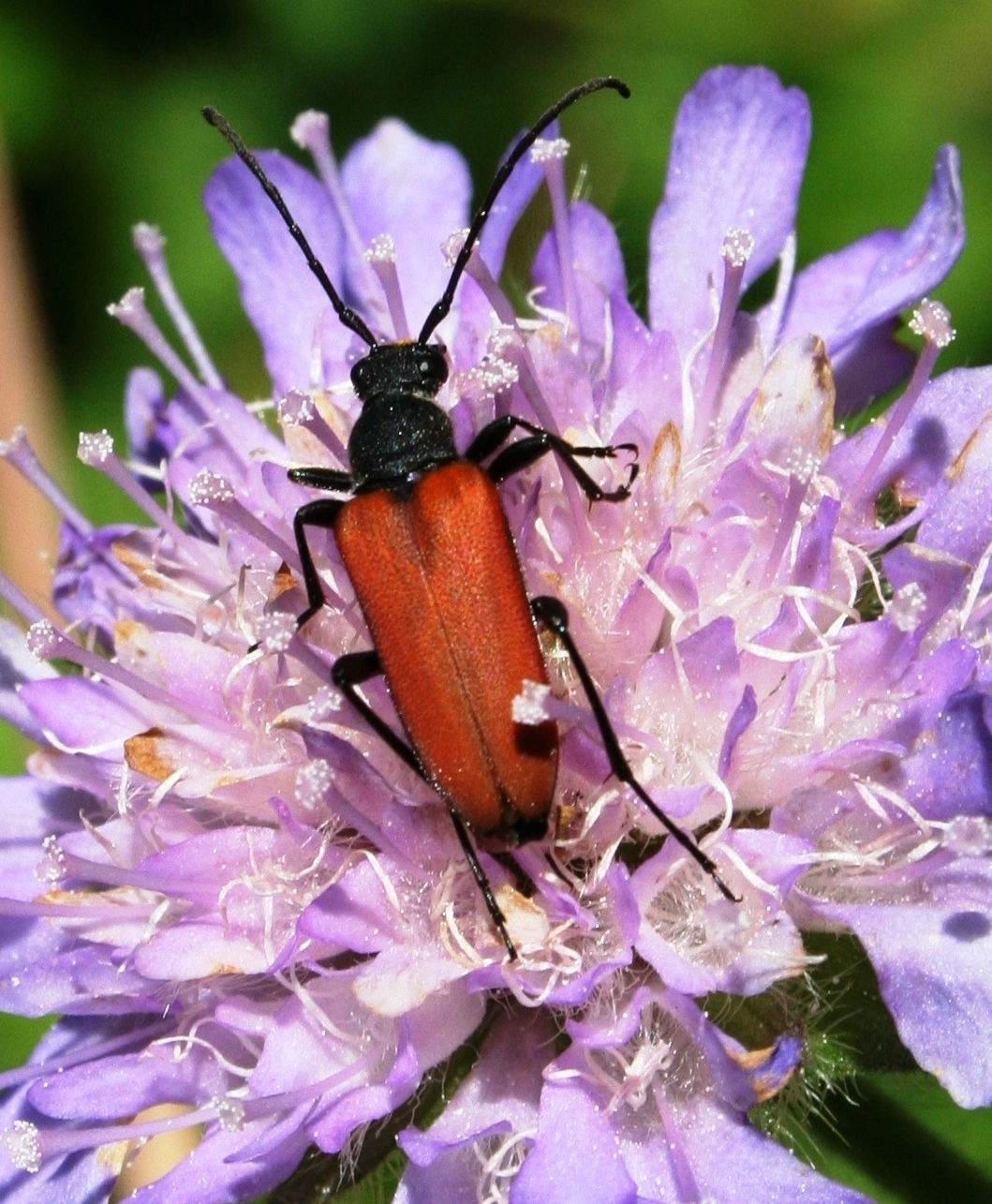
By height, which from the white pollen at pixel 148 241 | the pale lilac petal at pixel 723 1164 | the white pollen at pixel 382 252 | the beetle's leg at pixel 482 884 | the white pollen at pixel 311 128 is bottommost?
the pale lilac petal at pixel 723 1164

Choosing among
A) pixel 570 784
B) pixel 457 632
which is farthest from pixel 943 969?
pixel 457 632

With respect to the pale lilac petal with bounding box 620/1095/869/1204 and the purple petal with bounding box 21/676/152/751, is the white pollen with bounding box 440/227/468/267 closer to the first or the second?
the purple petal with bounding box 21/676/152/751

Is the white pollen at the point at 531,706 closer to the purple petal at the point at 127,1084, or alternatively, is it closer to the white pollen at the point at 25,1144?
the purple petal at the point at 127,1084

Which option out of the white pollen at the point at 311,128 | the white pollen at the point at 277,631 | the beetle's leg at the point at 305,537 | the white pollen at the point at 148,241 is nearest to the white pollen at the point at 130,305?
the white pollen at the point at 148,241

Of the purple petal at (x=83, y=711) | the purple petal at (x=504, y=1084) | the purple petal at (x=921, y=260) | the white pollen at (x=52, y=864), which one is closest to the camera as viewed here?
the purple petal at (x=504, y=1084)

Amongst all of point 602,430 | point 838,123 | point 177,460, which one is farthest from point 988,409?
point 838,123

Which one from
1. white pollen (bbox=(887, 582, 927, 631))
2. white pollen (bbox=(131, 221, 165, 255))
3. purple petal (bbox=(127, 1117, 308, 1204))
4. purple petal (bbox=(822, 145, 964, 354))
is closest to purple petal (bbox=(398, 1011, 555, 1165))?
purple petal (bbox=(127, 1117, 308, 1204))

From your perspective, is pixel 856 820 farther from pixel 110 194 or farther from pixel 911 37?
pixel 110 194
